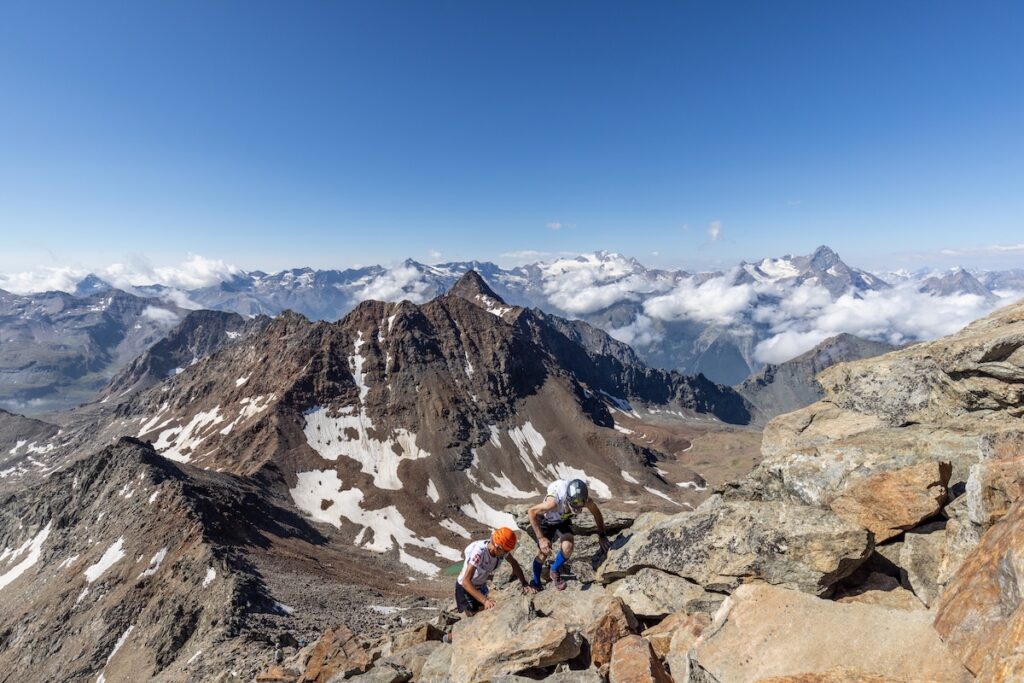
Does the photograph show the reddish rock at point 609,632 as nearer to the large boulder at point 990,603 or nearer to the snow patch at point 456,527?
the large boulder at point 990,603

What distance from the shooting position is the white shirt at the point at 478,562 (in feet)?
63.5

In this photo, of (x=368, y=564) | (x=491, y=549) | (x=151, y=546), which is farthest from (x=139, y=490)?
(x=491, y=549)

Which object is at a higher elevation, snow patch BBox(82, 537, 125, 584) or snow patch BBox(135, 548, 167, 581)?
snow patch BBox(135, 548, 167, 581)

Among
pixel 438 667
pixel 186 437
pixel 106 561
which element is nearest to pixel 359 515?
pixel 106 561

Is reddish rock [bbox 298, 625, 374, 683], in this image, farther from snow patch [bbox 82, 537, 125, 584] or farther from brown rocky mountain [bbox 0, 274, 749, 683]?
snow patch [bbox 82, 537, 125, 584]

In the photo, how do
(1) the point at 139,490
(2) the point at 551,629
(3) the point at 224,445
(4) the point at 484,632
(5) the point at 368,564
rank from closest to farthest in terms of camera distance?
(2) the point at 551,629 < (4) the point at 484,632 < (1) the point at 139,490 < (5) the point at 368,564 < (3) the point at 224,445

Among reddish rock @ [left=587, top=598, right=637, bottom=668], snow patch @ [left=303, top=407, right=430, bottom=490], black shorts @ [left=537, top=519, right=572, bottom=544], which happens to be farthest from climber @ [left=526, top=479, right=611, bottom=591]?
snow patch @ [left=303, top=407, right=430, bottom=490]

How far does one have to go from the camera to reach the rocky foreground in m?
9.88

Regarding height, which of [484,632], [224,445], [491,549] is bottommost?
[224,445]

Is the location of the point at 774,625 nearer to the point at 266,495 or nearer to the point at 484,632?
the point at 484,632

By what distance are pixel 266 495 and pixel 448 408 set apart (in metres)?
76.1

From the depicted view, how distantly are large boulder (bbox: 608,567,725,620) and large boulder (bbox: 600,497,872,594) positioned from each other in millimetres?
284

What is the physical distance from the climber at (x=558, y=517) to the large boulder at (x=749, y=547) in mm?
1811

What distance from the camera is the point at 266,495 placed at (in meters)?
121
